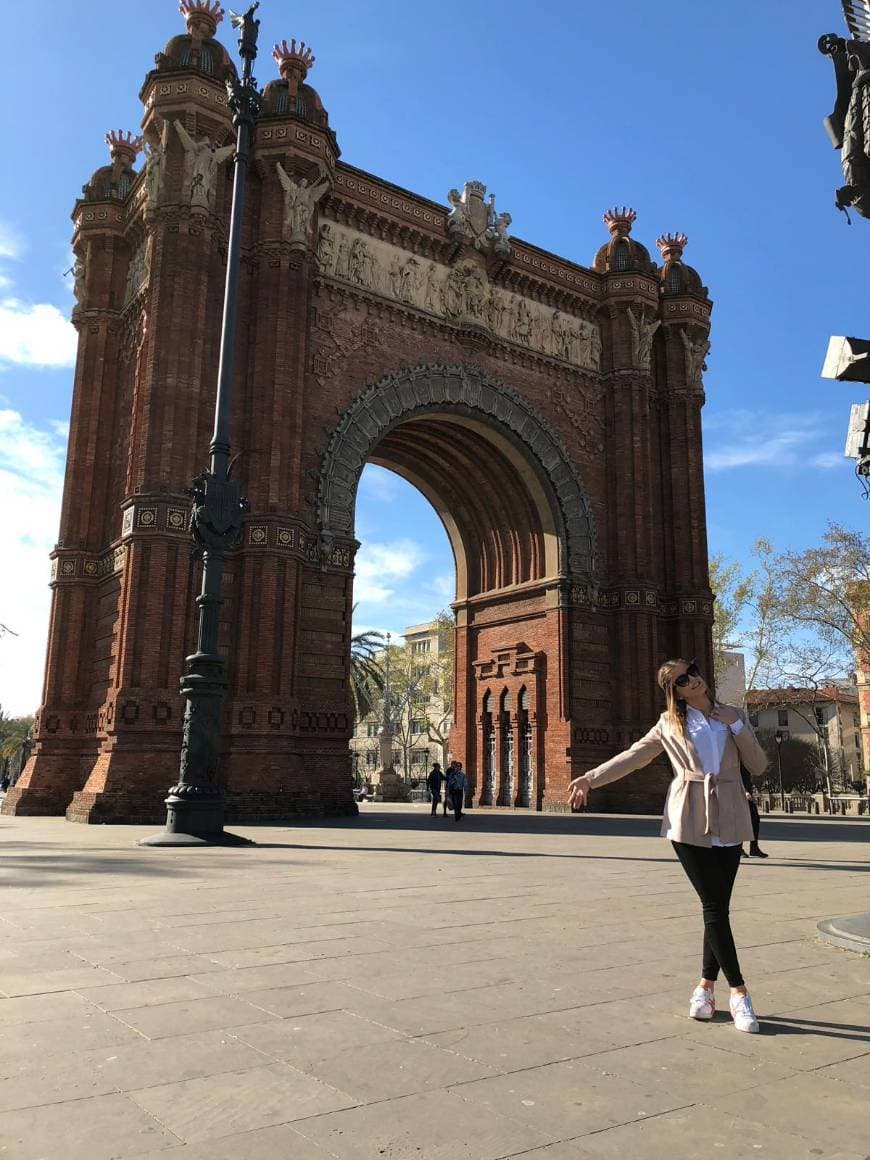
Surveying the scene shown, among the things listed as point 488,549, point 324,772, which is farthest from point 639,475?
point 324,772

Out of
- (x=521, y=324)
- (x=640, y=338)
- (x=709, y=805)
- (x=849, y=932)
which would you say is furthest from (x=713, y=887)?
(x=640, y=338)

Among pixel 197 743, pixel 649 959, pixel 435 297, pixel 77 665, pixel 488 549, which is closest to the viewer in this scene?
pixel 649 959

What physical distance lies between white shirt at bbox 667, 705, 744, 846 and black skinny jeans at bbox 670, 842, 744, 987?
12 centimetres

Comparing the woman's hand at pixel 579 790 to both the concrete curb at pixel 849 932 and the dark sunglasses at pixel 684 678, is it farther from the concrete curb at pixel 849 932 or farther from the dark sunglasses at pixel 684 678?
the concrete curb at pixel 849 932

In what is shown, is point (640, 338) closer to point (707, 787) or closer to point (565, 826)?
point (565, 826)

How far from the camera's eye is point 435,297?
27672 mm

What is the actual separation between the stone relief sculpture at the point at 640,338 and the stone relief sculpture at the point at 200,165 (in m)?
14.5

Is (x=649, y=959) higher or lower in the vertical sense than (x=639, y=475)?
lower

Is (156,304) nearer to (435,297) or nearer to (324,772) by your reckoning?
(435,297)

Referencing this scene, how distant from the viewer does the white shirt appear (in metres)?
4.77

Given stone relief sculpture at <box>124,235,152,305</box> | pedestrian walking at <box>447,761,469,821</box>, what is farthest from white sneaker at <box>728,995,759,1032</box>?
stone relief sculpture at <box>124,235,152,305</box>

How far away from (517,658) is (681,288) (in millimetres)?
14081

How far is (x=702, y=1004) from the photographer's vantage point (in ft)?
14.8

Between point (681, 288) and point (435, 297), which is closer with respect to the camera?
point (435, 297)
